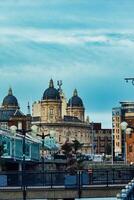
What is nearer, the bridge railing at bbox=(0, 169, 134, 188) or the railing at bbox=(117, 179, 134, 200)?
the railing at bbox=(117, 179, 134, 200)

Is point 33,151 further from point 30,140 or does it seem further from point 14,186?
point 14,186

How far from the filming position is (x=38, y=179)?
145 feet

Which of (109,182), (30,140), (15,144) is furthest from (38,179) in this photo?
(30,140)

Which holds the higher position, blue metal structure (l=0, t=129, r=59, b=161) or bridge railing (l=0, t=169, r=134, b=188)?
blue metal structure (l=0, t=129, r=59, b=161)

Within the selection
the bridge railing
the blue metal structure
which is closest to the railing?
the bridge railing

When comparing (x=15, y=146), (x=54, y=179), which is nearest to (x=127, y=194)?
(x=54, y=179)

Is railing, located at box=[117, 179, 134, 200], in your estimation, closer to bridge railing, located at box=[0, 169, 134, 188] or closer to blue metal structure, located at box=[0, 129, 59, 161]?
bridge railing, located at box=[0, 169, 134, 188]

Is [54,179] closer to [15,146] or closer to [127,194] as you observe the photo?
[127,194]

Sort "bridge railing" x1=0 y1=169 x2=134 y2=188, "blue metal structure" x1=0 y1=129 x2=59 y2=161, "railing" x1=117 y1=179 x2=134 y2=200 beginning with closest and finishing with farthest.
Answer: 1. "railing" x1=117 y1=179 x2=134 y2=200
2. "bridge railing" x1=0 y1=169 x2=134 y2=188
3. "blue metal structure" x1=0 y1=129 x2=59 y2=161

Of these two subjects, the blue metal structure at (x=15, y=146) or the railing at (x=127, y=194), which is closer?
the railing at (x=127, y=194)

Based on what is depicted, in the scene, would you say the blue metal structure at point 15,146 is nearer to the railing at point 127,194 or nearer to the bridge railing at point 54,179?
the bridge railing at point 54,179

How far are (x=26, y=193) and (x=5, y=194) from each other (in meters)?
1.02

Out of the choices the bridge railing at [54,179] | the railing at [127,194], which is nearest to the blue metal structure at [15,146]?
the bridge railing at [54,179]

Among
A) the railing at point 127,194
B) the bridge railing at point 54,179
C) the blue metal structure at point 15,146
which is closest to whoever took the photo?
the railing at point 127,194
